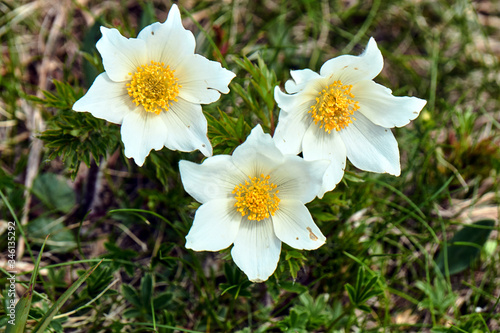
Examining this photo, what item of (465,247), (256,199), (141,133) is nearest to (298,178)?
(256,199)

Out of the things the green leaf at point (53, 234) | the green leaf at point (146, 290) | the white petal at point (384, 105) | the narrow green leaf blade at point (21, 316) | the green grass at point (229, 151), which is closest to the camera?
the narrow green leaf blade at point (21, 316)

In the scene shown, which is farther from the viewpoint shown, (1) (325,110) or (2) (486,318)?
(2) (486,318)

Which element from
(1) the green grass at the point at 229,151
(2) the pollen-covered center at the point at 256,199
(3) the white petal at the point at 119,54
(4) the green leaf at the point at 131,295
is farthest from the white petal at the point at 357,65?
(4) the green leaf at the point at 131,295

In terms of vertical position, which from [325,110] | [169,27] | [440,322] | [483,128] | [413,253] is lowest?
[440,322]

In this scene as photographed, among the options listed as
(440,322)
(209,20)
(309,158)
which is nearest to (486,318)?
(440,322)

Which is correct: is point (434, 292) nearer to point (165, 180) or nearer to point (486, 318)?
point (486, 318)

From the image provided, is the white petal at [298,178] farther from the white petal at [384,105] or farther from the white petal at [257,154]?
the white petal at [384,105]

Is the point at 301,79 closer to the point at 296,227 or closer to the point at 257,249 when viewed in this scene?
the point at 296,227
